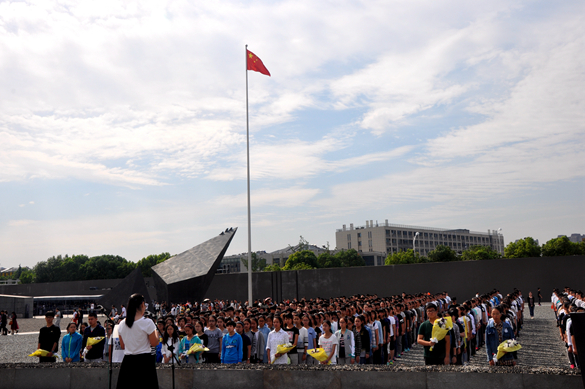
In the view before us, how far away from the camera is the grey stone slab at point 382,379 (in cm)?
582

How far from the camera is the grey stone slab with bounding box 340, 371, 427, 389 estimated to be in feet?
19.1

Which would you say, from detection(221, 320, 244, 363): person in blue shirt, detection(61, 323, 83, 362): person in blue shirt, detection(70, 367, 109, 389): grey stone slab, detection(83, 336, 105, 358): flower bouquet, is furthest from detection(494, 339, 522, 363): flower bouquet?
detection(61, 323, 83, 362): person in blue shirt

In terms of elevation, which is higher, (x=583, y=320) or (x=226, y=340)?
(x=583, y=320)

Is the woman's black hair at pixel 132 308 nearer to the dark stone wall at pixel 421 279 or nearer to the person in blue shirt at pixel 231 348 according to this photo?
the person in blue shirt at pixel 231 348

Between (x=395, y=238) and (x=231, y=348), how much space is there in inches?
4284

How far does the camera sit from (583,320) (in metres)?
4.15

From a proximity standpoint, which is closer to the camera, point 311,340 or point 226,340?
point 226,340

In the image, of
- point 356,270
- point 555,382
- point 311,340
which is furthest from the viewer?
point 356,270

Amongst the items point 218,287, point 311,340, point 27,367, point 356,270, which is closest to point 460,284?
point 356,270

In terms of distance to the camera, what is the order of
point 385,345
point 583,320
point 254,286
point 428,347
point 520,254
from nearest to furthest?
1. point 583,320
2. point 428,347
3. point 385,345
4. point 254,286
5. point 520,254

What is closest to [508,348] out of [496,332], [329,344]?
[496,332]

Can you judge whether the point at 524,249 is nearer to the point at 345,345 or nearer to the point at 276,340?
the point at 345,345

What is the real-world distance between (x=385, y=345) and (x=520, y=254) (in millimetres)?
39622

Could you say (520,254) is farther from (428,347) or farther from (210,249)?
(428,347)
